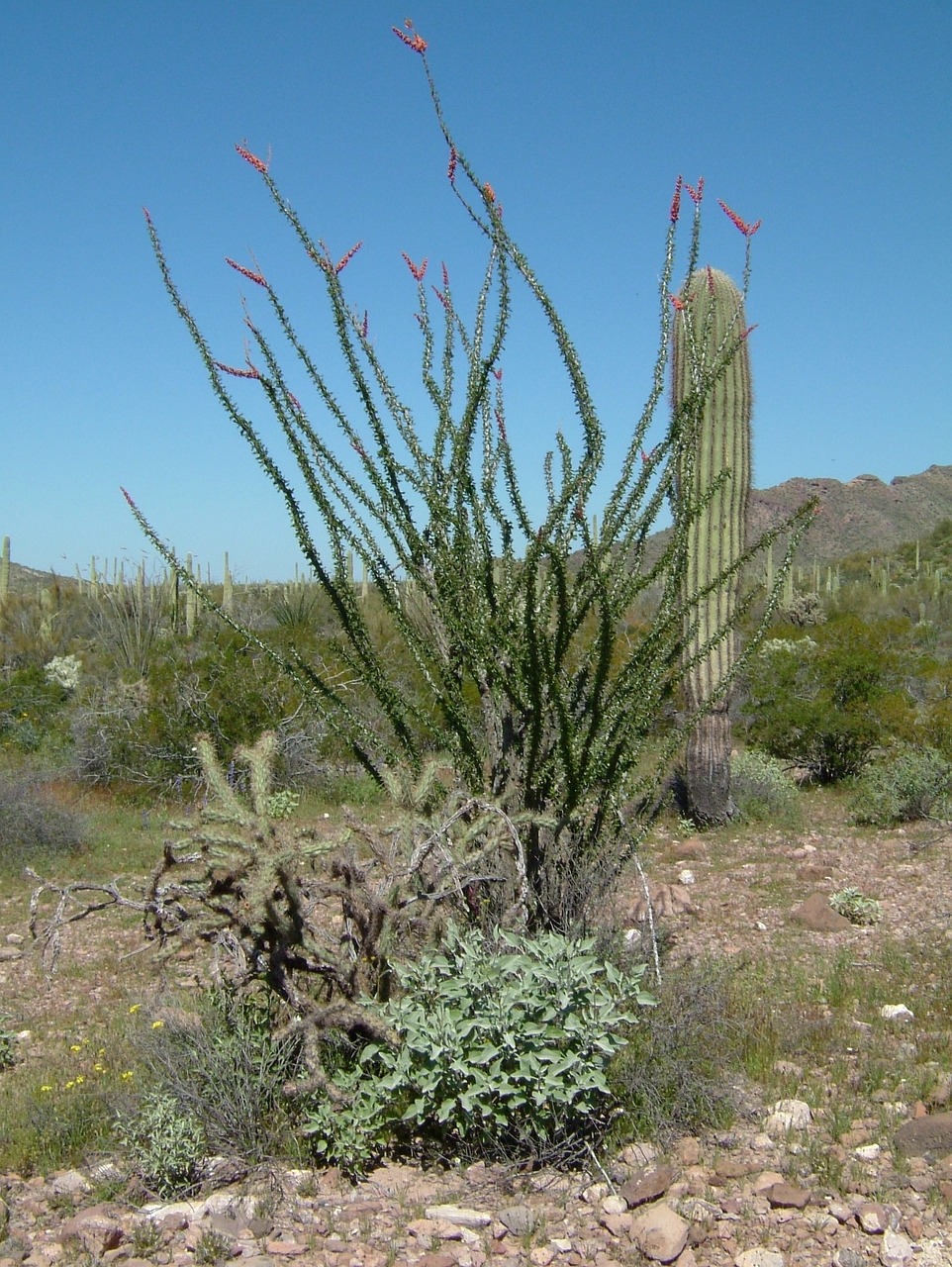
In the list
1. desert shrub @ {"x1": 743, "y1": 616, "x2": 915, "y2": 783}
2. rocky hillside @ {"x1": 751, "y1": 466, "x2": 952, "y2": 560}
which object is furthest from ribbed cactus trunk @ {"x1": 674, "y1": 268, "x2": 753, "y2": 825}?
rocky hillside @ {"x1": 751, "y1": 466, "x2": 952, "y2": 560}

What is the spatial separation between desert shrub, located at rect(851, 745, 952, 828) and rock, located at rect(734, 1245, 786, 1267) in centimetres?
604

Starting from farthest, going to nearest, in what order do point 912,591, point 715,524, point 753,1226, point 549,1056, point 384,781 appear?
point 912,591, point 715,524, point 384,781, point 549,1056, point 753,1226

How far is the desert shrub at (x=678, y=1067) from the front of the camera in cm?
347

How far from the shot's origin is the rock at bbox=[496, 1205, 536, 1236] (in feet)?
9.87

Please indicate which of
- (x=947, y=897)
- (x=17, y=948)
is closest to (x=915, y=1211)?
(x=947, y=897)

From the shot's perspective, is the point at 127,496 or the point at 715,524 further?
the point at 715,524

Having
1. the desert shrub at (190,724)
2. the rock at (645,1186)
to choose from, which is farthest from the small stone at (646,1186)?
the desert shrub at (190,724)

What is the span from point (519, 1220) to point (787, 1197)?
0.73m

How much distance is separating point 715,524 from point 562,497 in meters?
3.86

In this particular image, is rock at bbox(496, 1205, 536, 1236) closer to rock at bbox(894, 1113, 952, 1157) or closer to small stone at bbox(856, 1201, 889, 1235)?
small stone at bbox(856, 1201, 889, 1235)

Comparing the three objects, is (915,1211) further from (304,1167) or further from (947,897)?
(947,897)

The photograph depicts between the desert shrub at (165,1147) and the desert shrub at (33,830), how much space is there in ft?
16.5

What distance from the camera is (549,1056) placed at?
3.21m

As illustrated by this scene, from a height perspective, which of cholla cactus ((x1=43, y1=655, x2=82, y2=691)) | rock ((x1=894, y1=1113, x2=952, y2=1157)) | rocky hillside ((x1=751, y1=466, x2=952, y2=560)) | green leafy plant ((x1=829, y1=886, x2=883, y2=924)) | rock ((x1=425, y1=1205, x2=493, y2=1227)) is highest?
rocky hillside ((x1=751, y1=466, x2=952, y2=560))
